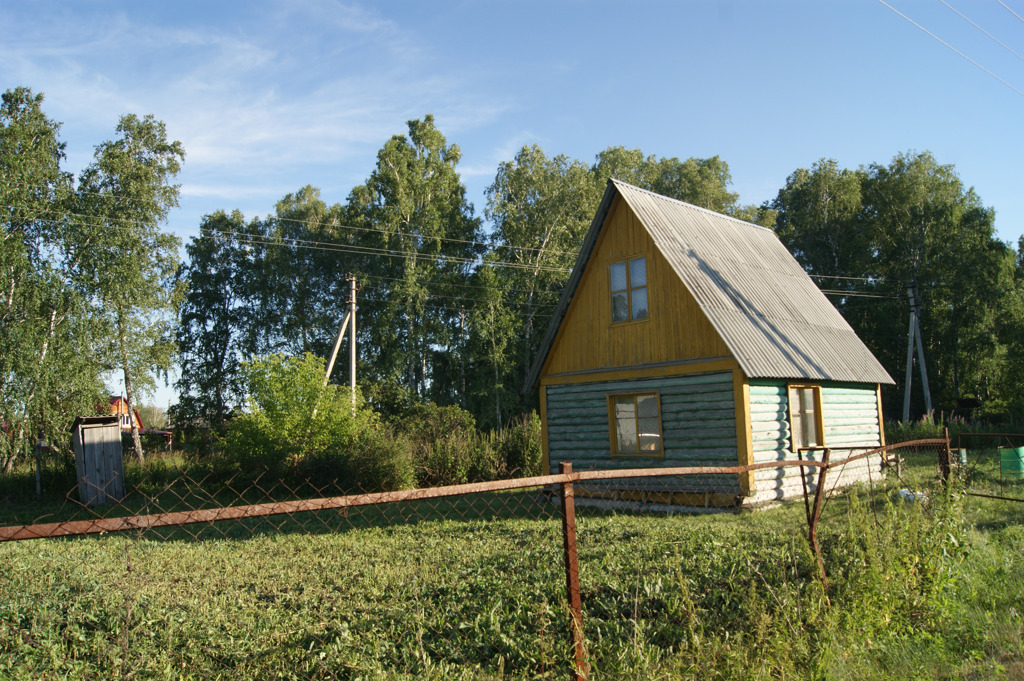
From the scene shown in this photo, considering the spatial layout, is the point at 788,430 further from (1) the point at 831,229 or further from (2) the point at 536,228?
(1) the point at 831,229

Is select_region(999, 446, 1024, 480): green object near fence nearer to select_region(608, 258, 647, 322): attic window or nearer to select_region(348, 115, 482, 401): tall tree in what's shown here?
select_region(608, 258, 647, 322): attic window

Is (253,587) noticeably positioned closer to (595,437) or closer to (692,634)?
(692,634)

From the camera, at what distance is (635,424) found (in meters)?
14.2

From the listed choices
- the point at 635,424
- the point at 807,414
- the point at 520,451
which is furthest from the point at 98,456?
the point at 807,414

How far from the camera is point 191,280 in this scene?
38500mm

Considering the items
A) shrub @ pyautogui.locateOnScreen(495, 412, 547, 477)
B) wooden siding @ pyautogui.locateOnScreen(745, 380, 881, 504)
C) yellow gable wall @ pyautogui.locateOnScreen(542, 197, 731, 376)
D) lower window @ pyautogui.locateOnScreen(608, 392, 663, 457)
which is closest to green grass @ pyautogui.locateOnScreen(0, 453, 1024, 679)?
wooden siding @ pyautogui.locateOnScreen(745, 380, 881, 504)

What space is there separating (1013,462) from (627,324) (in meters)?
7.87

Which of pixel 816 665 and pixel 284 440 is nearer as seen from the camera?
pixel 816 665

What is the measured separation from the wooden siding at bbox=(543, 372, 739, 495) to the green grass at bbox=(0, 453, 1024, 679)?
5235 mm

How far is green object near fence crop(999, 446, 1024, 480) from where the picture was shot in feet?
43.7

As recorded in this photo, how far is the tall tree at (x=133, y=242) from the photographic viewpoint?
24.9 m

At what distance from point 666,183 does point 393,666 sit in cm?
4457

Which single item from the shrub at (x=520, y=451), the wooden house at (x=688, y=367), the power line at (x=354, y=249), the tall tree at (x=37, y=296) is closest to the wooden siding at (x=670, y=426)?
the wooden house at (x=688, y=367)

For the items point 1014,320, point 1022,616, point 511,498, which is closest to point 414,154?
point 511,498
